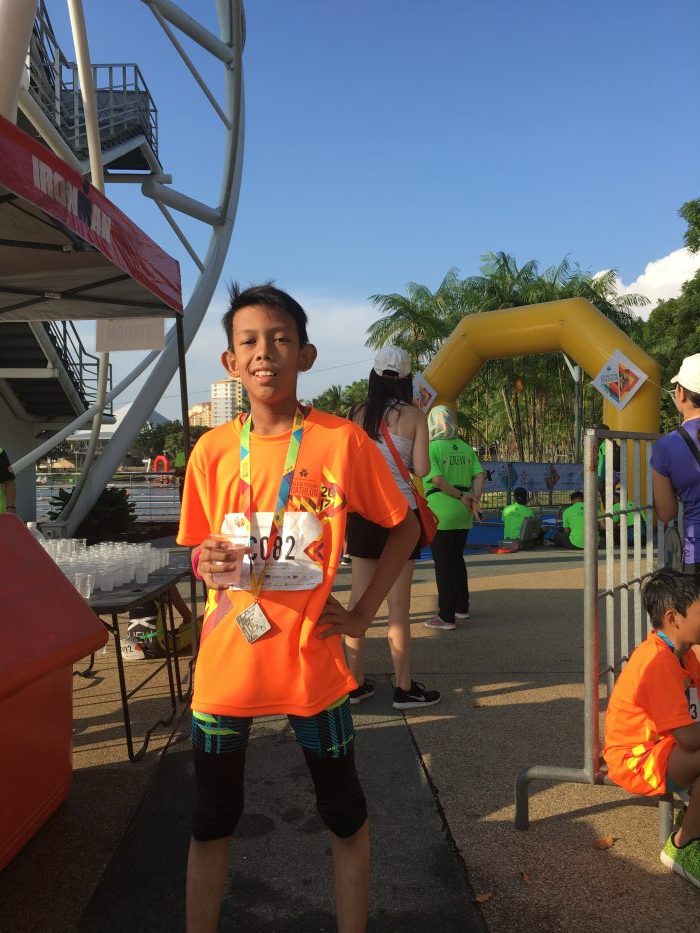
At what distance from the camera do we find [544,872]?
2.42 m

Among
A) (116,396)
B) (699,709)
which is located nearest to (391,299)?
(116,396)

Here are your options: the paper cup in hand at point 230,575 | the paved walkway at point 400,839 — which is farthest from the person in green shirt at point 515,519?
the paper cup in hand at point 230,575

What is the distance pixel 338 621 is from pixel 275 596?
0.17 meters

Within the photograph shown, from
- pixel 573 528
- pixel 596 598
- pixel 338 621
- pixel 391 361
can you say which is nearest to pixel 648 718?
pixel 596 598

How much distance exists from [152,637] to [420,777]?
8.88 ft

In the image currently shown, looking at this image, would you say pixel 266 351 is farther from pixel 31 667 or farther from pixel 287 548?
pixel 31 667

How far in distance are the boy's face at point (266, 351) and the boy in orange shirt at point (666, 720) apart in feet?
5.31

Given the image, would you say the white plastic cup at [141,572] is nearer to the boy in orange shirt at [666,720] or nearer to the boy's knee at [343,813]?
the boy's knee at [343,813]

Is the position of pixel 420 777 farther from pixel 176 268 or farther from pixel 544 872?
pixel 176 268

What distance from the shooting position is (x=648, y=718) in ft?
7.85

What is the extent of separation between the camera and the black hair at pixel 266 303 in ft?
6.01

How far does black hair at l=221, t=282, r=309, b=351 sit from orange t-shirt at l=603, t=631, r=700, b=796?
5.40 ft

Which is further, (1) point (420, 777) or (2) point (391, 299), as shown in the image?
(2) point (391, 299)

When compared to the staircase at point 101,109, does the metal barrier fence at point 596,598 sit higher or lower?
lower
